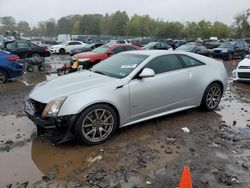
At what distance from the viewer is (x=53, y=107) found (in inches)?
171

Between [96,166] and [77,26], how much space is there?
4239 inches

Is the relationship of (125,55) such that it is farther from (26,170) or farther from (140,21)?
(140,21)

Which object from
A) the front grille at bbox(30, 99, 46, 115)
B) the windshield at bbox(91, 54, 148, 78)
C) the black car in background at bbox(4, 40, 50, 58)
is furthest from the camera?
the black car in background at bbox(4, 40, 50, 58)

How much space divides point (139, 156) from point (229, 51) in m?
20.6

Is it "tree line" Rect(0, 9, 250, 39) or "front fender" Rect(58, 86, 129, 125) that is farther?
"tree line" Rect(0, 9, 250, 39)

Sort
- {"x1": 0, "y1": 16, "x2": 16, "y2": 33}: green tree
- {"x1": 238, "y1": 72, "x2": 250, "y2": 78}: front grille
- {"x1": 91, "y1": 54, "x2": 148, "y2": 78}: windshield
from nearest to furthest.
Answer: {"x1": 91, "y1": 54, "x2": 148, "y2": 78}: windshield, {"x1": 238, "y1": 72, "x2": 250, "y2": 78}: front grille, {"x1": 0, "y1": 16, "x2": 16, "y2": 33}: green tree

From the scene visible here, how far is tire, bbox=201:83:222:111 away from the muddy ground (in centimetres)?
36

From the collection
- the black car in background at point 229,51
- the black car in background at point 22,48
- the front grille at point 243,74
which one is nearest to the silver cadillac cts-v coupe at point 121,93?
the front grille at point 243,74

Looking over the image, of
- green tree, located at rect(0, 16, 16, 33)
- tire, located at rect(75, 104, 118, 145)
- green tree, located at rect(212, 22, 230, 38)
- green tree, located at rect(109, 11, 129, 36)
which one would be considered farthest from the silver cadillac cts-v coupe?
green tree, located at rect(0, 16, 16, 33)

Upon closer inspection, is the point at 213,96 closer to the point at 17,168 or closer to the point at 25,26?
the point at 17,168

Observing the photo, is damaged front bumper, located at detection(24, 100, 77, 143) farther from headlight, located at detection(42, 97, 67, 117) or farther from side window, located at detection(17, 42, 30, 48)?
side window, located at detection(17, 42, 30, 48)

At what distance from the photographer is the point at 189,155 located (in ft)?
14.4

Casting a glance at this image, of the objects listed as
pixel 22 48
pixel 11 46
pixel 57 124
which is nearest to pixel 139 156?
pixel 57 124

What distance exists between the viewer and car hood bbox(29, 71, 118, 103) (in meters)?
4.55
